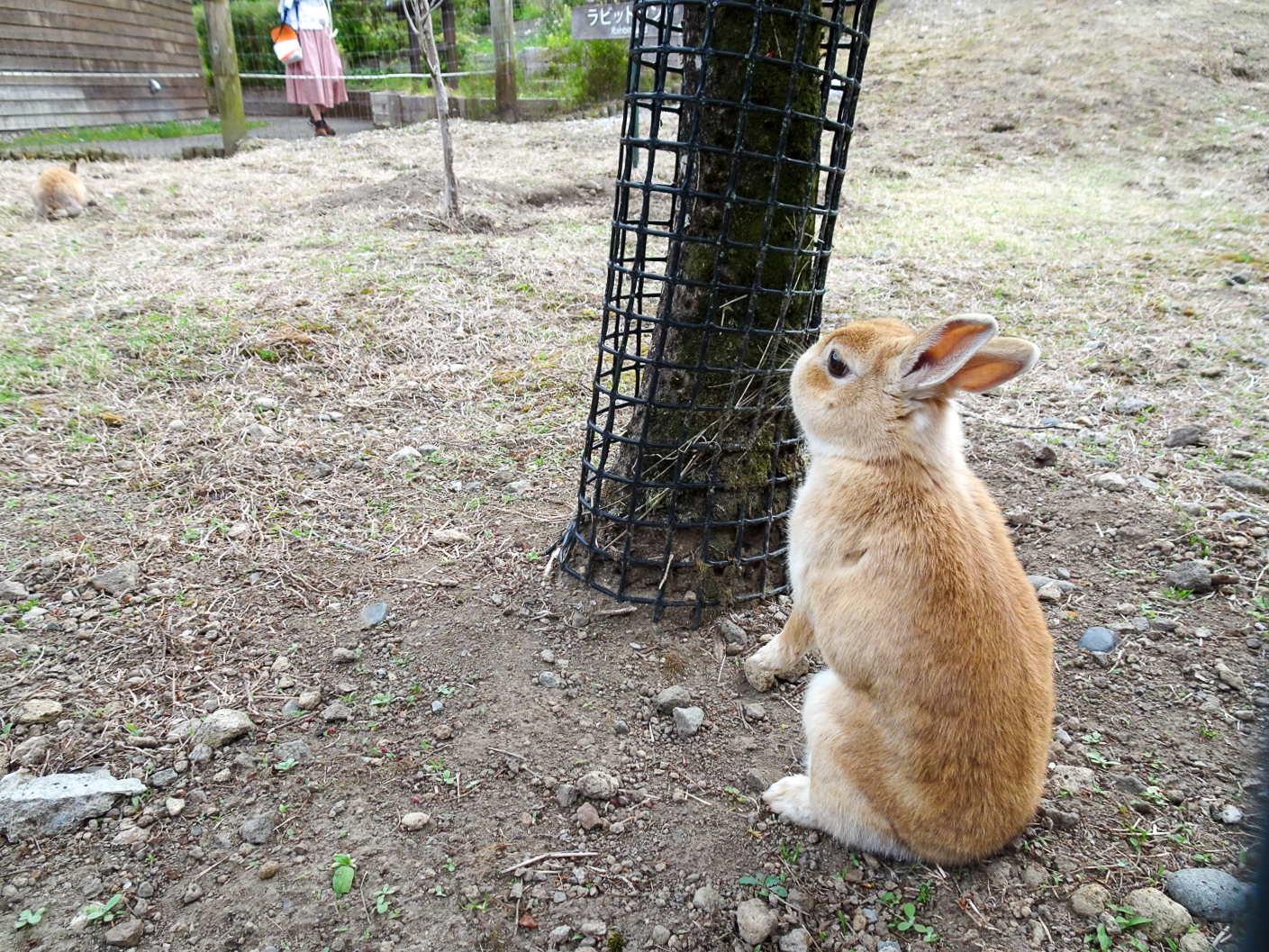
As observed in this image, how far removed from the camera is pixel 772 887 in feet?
6.79

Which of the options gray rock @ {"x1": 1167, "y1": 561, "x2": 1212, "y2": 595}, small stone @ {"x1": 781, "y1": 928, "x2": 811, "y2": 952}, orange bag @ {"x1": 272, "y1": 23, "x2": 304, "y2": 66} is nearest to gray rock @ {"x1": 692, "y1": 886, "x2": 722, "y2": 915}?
small stone @ {"x1": 781, "y1": 928, "x2": 811, "y2": 952}

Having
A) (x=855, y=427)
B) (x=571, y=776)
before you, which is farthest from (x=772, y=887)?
(x=855, y=427)

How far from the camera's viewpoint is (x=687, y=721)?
2.56 metres

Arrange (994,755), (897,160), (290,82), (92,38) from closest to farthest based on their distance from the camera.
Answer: (994,755)
(897,160)
(92,38)
(290,82)

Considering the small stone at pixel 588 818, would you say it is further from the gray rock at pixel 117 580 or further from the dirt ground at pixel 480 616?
the gray rock at pixel 117 580

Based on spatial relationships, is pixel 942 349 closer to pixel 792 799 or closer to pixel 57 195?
pixel 792 799

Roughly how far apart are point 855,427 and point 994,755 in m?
1.04

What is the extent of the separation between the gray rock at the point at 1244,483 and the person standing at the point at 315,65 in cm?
1594

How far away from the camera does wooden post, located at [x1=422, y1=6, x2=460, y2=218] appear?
6496 millimetres

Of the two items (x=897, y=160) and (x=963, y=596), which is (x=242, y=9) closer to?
(x=897, y=160)

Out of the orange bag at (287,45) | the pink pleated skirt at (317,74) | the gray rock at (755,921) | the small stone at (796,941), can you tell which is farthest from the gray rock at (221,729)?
the orange bag at (287,45)

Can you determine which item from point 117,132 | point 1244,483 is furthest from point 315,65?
point 1244,483

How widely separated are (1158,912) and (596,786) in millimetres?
1517

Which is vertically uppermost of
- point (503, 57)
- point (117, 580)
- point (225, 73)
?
point (503, 57)
